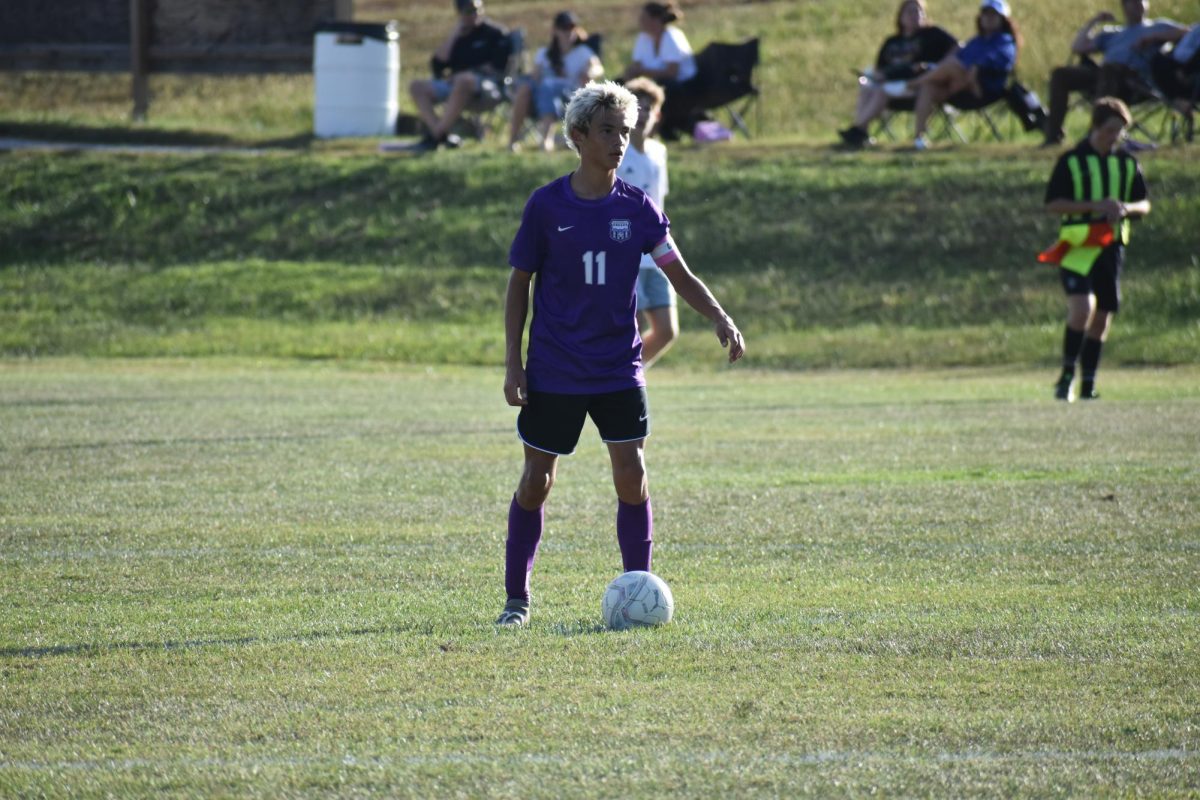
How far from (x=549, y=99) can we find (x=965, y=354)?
311 inches

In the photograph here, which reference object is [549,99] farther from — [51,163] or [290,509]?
[290,509]

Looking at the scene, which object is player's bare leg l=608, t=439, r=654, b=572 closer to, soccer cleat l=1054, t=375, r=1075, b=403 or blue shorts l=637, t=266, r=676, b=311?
blue shorts l=637, t=266, r=676, b=311

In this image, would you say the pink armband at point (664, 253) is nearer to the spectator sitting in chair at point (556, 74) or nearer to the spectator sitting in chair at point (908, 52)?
the spectator sitting in chair at point (556, 74)

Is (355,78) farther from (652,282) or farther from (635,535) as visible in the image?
(635,535)

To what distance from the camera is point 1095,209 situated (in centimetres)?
1315

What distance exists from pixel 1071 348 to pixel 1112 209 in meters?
1.23

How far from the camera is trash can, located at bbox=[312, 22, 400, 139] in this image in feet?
82.2

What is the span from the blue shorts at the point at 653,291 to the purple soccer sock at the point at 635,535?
6005 mm

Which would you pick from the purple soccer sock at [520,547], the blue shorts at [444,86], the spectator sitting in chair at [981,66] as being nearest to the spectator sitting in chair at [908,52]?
the spectator sitting in chair at [981,66]

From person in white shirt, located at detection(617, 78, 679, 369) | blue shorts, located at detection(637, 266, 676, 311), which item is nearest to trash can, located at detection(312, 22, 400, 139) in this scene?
person in white shirt, located at detection(617, 78, 679, 369)

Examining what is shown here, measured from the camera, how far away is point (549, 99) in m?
23.5

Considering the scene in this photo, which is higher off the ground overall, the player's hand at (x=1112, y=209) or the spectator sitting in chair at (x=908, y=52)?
the spectator sitting in chair at (x=908, y=52)

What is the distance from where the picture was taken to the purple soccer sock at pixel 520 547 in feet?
19.4

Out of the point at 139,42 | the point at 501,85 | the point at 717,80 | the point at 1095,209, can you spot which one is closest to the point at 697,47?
the point at 717,80
